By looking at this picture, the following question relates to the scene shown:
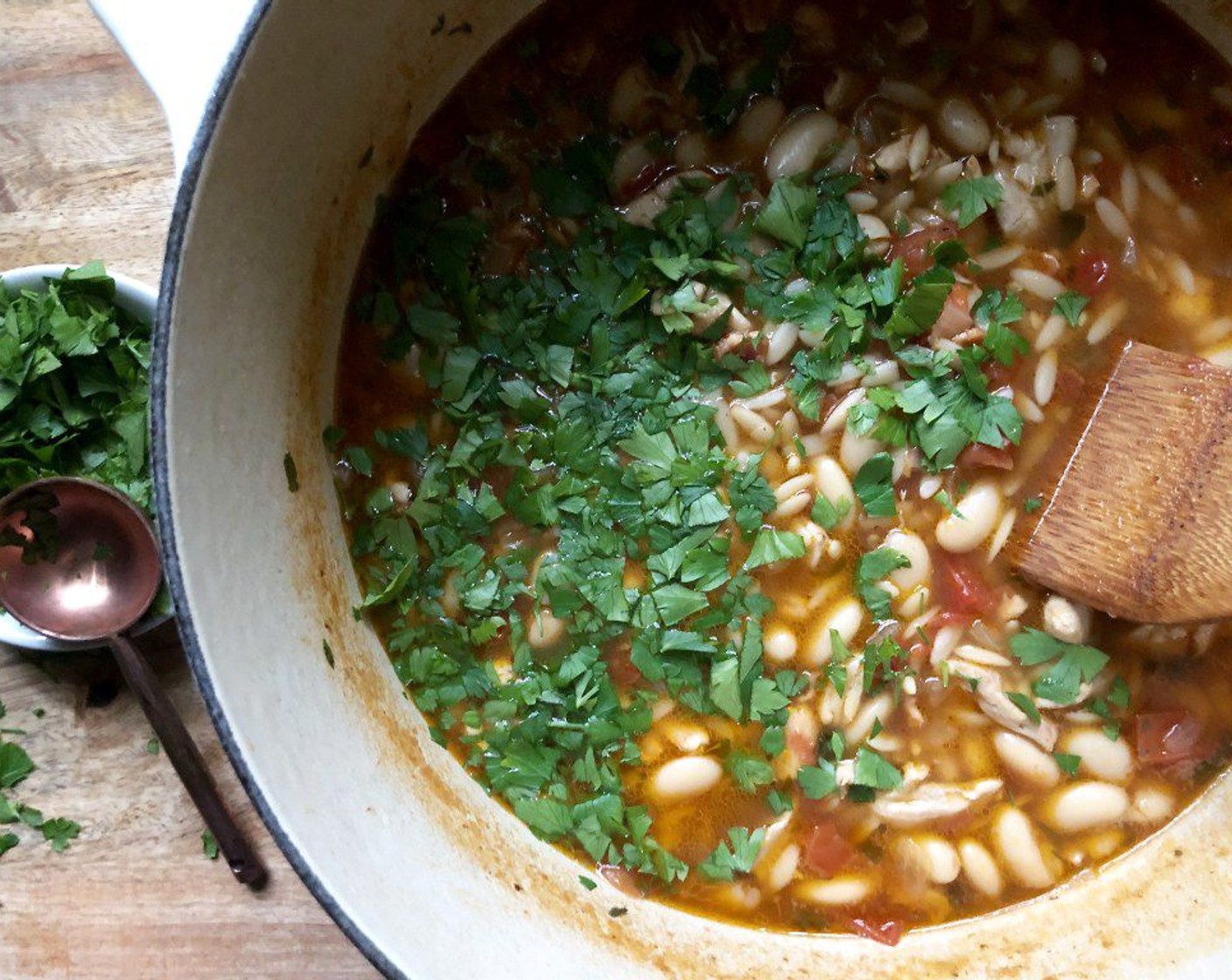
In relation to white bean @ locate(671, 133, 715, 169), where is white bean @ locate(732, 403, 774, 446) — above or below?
below

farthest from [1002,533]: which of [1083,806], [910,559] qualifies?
[1083,806]

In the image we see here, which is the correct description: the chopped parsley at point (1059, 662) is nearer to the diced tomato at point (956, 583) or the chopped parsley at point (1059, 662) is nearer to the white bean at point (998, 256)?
the diced tomato at point (956, 583)

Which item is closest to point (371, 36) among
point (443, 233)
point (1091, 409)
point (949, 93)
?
point (443, 233)

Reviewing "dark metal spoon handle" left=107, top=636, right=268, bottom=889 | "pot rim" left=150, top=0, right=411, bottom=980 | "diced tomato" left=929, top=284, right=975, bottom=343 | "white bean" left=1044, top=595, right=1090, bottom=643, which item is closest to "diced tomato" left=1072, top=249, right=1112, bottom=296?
"diced tomato" left=929, top=284, right=975, bottom=343

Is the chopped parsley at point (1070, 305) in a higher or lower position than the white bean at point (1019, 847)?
higher

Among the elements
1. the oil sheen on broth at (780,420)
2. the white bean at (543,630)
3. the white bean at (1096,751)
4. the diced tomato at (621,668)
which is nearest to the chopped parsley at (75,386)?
the oil sheen on broth at (780,420)

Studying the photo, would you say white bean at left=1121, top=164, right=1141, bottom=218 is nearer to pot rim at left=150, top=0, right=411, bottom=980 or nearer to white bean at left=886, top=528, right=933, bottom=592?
white bean at left=886, top=528, right=933, bottom=592
